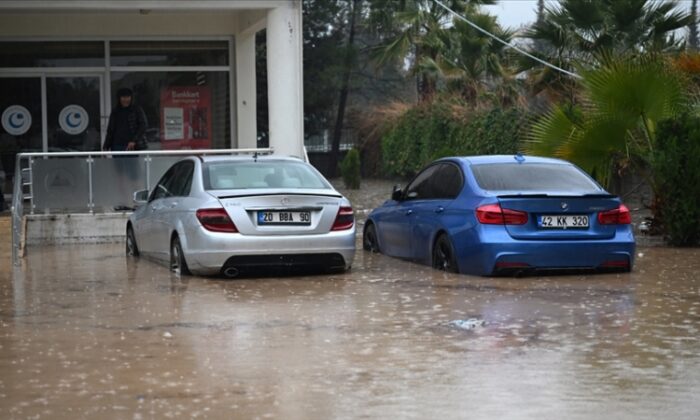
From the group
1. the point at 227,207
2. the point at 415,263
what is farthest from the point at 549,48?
the point at 227,207

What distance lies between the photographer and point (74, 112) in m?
25.8

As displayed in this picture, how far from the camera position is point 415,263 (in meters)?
15.8

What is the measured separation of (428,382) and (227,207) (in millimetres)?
6117

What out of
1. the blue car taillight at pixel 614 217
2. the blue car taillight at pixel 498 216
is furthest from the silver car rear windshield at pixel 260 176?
the blue car taillight at pixel 614 217

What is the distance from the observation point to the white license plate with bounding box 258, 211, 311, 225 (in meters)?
13.9

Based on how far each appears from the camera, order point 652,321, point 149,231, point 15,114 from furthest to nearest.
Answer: point 15,114 < point 149,231 < point 652,321

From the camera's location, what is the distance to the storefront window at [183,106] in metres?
26.2

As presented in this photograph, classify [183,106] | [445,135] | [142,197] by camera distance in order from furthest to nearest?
1. [445,135]
2. [183,106]
3. [142,197]

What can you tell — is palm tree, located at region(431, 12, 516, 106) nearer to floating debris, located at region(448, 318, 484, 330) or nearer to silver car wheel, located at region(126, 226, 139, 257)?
silver car wheel, located at region(126, 226, 139, 257)

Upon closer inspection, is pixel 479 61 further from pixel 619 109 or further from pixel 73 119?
pixel 619 109

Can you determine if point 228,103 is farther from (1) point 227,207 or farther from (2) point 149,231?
(1) point 227,207

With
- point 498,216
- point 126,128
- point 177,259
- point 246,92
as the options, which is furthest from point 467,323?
point 246,92

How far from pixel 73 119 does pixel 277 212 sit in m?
13.0

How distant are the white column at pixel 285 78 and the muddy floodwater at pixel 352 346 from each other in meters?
7.71
